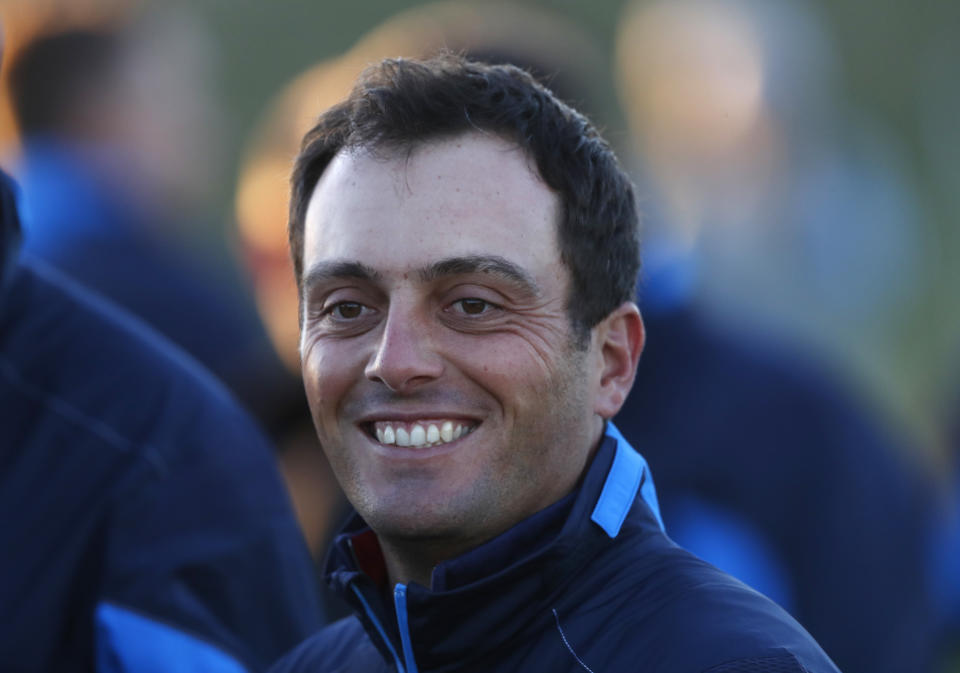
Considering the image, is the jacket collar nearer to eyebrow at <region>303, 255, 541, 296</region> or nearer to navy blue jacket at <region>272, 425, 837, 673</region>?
navy blue jacket at <region>272, 425, 837, 673</region>

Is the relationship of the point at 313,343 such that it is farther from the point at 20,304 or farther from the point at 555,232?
the point at 20,304

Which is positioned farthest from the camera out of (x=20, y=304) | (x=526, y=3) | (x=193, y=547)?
(x=526, y=3)

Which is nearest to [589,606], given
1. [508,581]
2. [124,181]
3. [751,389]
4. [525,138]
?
[508,581]

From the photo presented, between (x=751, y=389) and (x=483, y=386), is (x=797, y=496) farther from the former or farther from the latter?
(x=483, y=386)

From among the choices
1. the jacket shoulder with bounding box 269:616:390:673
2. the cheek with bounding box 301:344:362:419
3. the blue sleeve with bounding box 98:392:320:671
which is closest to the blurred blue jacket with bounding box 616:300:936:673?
the blue sleeve with bounding box 98:392:320:671

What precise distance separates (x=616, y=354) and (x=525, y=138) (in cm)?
38

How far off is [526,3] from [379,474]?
2717 millimetres

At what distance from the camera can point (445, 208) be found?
2148 mm

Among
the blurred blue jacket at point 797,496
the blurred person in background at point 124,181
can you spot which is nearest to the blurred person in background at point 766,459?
the blurred blue jacket at point 797,496

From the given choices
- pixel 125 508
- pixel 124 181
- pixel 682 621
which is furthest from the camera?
pixel 124 181

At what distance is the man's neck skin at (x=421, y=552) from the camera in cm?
218

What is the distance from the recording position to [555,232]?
2221 millimetres

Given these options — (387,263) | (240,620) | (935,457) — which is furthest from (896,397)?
(387,263)

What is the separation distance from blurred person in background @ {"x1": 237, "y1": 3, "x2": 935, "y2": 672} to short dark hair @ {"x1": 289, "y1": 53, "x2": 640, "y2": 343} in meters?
1.14
